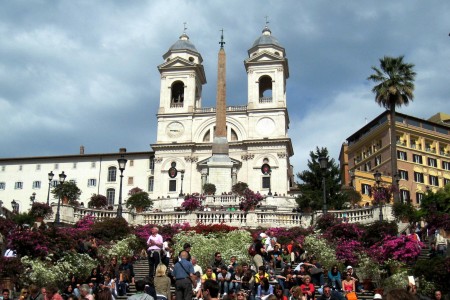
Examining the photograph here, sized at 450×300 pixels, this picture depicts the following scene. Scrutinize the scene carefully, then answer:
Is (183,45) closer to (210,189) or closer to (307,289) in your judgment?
(210,189)

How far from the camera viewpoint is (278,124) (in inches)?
3280

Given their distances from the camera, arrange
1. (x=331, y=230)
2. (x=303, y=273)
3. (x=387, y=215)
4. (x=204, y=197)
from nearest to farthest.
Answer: (x=303, y=273)
(x=331, y=230)
(x=387, y=215)
(x=204, y=197)

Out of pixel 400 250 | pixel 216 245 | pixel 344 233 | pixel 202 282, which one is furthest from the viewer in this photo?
pixel 344 233

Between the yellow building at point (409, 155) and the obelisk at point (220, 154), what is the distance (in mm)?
20722

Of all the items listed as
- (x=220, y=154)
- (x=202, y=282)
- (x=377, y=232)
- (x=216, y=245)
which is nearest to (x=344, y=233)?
(x=377, y=232)

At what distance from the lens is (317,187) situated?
62.5m

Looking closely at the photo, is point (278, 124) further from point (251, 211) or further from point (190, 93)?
point (251, 211)

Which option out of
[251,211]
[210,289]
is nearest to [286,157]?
[251,211]

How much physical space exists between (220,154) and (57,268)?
49.2m

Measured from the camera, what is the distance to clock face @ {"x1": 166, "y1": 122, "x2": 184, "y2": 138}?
280ft

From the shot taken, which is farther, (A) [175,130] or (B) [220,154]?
(A) [175,130]

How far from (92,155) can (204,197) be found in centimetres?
3681

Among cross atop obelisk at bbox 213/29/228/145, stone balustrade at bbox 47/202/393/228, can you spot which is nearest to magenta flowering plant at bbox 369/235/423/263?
stone balustrade at bbox 47/202/393/228

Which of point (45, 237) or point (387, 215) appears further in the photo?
point (387, 215)
